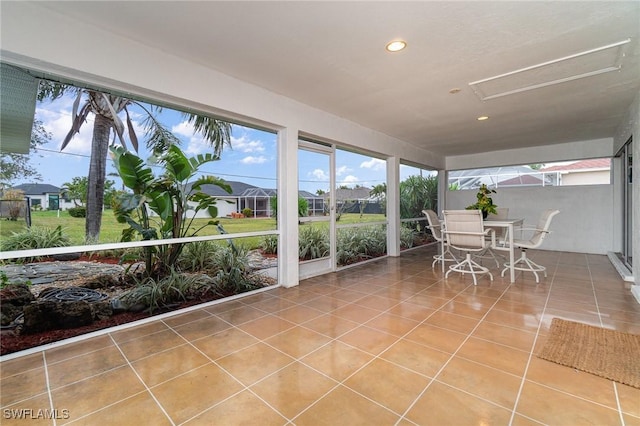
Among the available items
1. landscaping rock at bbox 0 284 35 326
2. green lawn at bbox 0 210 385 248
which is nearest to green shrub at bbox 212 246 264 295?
green lawn at bbox 0 210 385 248

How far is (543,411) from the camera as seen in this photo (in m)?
1.57

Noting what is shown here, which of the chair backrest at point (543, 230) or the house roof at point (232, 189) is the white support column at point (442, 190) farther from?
the house roof at point (232, 189)

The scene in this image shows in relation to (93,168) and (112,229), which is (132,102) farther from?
(112,229)

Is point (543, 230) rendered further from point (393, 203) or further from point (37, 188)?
point (37, 188)

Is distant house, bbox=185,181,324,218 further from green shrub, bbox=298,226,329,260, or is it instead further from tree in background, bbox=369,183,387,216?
tree in background, bbox=369,183,387,216

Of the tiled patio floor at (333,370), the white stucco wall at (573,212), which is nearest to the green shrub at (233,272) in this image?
the tiled patio floor at (333,370)

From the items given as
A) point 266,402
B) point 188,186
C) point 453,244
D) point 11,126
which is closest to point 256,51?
point 188,186

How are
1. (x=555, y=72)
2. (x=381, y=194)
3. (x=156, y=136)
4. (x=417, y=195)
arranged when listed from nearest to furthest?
(x=156, y=136) < (x=555, y=72) < (x=381, y=194) < (x=417, y=195)

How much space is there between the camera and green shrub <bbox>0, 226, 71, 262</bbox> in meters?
2.31

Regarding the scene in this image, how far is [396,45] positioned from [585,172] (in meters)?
6.81

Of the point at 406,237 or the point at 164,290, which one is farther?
the point at 406,237

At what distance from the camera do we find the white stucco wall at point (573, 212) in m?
6.39

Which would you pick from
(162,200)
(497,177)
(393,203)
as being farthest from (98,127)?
(497,177)

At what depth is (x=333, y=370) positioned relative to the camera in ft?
6.49
